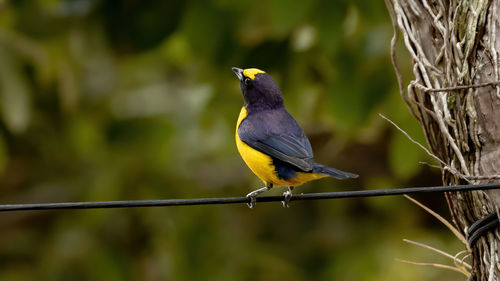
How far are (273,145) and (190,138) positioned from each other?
14.4ft

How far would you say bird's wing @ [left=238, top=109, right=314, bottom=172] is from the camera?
4.47 metres

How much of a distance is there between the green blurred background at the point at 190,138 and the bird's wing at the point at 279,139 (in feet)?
2.65

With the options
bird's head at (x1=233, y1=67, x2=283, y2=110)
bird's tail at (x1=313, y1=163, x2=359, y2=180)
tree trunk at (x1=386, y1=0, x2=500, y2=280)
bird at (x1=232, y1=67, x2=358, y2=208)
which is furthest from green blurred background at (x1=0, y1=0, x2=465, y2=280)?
tree trunk at (x1=386, y1=0, x2=500, y2=280)

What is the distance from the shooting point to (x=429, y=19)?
3.94m

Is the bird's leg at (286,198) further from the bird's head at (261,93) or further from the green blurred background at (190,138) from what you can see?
the green blurred background at (190,138)

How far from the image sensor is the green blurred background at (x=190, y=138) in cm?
631

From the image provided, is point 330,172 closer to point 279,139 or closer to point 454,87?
point 279,139

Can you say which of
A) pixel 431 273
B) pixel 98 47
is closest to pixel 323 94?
pixel 98 47

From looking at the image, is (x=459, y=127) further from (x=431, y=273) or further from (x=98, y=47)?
(x=431, y=273)

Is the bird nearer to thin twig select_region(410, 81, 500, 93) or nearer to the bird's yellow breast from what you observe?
the bird's yellow breast

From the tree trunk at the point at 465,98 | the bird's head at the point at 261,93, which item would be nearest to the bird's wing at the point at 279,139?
the bird's head at the point at 261,93

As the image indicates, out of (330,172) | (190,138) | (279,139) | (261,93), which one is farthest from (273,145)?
(190,138)

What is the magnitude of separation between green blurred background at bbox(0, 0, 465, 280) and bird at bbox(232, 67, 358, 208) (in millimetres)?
583

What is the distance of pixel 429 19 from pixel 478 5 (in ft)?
0.84
